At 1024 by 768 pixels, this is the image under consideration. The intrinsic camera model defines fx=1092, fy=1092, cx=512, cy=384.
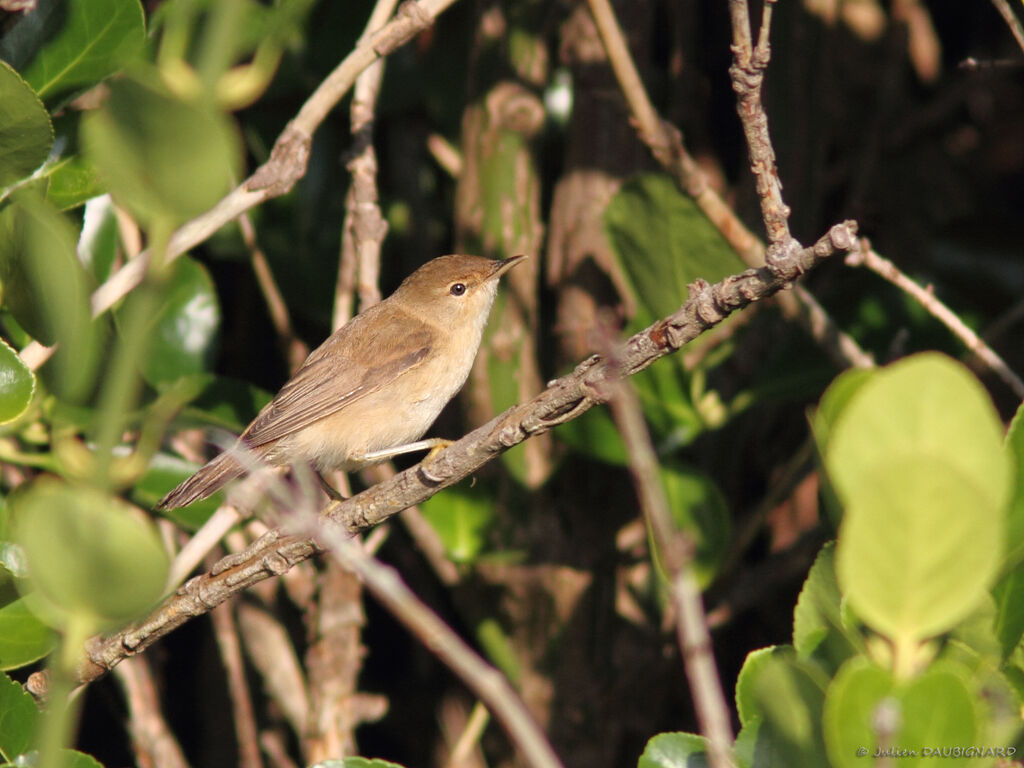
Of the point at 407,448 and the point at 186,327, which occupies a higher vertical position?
the point at 186,327

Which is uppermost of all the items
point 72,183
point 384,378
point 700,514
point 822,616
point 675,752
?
point 72,183

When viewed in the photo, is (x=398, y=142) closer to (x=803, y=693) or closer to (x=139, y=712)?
(x=139, y=712)

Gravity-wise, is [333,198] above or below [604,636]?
above

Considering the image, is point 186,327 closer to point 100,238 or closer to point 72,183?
point 100,238

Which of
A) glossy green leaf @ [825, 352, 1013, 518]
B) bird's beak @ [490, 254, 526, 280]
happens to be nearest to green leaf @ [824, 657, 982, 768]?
glossy green leaf @ [825, 352, 1013, 518]

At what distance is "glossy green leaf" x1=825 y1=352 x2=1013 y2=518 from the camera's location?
3.93 ft

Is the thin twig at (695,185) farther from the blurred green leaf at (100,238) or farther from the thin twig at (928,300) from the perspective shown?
the blurred green leaf at (100,238)

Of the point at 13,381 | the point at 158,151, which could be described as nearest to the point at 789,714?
the point at 158,151

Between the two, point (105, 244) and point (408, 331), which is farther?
point (408, 331)

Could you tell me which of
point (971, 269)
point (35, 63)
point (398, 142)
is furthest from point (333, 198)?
point (971, 269)

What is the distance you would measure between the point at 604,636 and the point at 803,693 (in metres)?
2.09

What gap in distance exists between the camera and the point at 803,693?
1.45 metres

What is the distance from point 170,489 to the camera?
317cm

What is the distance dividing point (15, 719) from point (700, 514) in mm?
1839
